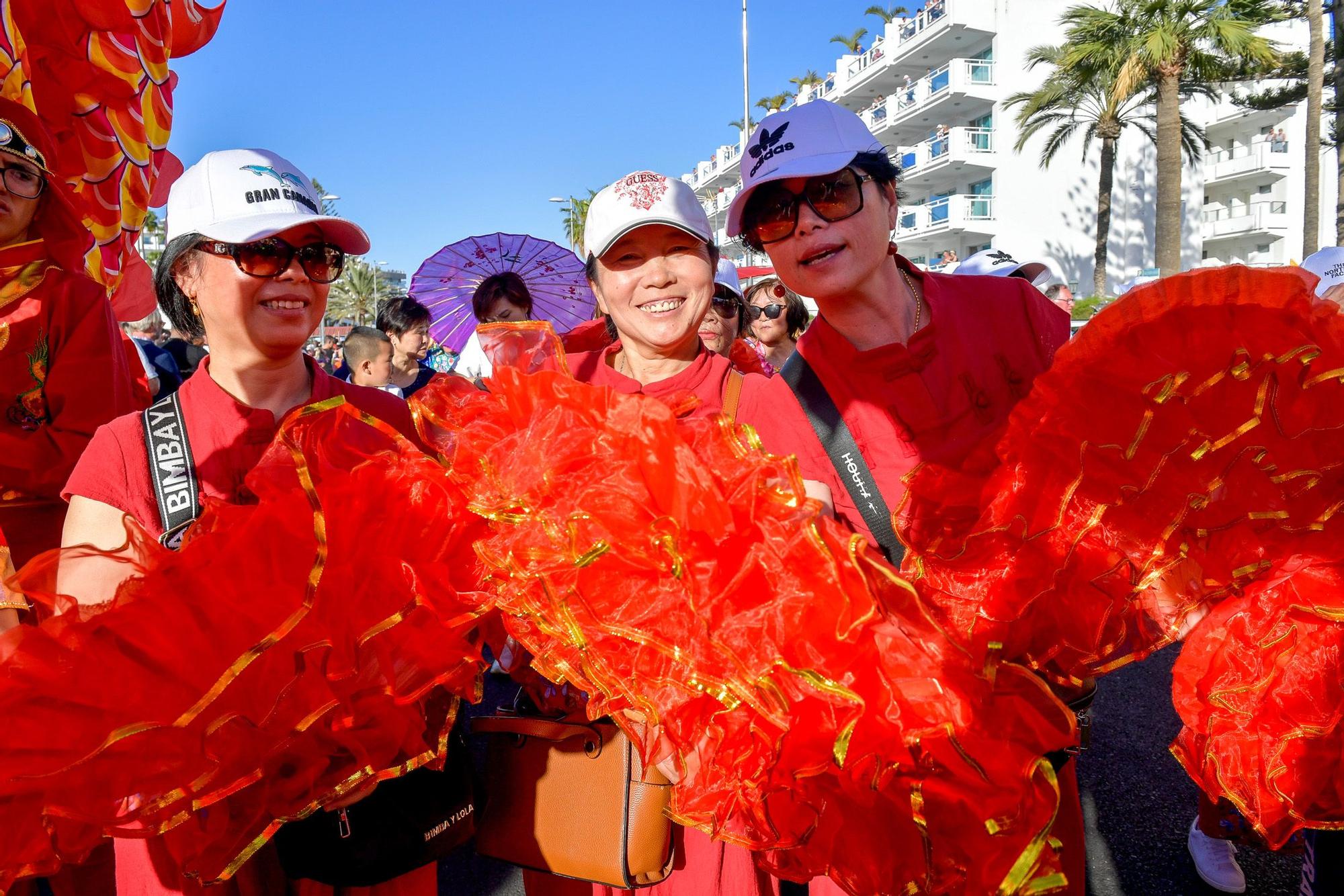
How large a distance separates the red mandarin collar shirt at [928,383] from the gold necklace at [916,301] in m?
0.02

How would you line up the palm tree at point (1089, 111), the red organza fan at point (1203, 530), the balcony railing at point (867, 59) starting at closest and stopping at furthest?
the red organza fan at point (1203, 530) < the palm tree at point (1089, 111) < the balcony railing at point (867, 59)

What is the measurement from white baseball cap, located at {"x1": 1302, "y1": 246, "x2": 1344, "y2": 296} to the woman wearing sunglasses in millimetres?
2772

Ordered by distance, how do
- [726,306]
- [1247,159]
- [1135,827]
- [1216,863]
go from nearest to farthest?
[1216,863] → [1135,827] → [726,306] → [1247,159]

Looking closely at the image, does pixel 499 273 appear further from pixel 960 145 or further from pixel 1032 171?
pixel 1032 171

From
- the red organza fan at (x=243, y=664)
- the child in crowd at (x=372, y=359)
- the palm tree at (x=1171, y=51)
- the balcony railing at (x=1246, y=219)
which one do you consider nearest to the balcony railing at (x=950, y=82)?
the balcony railing at (x=1246, y=219)

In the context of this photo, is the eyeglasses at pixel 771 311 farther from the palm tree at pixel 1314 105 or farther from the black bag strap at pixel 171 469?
the palm tree at pixel 1314 105

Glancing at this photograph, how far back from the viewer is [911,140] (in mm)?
38875

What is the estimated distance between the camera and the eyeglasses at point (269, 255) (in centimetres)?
190

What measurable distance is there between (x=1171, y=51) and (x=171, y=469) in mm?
22588

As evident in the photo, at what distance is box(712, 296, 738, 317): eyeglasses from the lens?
4285 millimetres

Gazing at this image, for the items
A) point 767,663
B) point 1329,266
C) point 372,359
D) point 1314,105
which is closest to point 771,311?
point 372,359

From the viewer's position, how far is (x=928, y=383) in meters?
2.08

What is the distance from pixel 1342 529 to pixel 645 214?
1.70 m

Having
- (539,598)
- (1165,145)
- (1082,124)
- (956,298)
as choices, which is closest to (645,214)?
(956,298)
